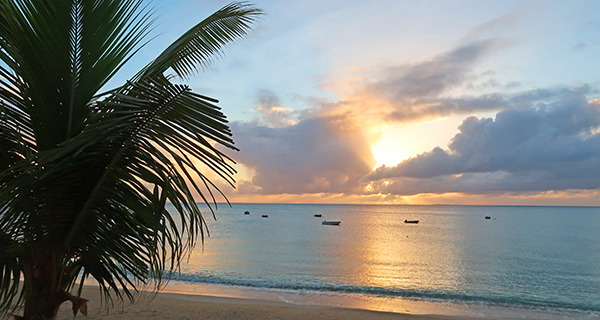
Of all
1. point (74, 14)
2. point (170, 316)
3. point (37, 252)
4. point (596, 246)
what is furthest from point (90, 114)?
point (596, 246)

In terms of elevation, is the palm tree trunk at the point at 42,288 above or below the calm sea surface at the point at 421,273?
above

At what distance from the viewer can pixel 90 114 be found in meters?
2.56

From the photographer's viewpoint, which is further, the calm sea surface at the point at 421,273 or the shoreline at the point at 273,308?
the calm sea surface at the point at 421,273

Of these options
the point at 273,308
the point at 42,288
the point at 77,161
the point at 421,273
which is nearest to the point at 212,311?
the point at 273,308

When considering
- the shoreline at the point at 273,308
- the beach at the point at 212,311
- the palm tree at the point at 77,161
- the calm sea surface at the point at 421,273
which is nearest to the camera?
the palm tree at the point at 77,161

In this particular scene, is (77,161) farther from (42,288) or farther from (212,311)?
(212,311)

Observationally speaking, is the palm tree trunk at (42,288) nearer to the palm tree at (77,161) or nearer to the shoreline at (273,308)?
the palm tree at (77,161)

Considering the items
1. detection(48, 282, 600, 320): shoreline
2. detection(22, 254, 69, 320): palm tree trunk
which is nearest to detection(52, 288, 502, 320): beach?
detection(48, 282, 600, 320): shoreline

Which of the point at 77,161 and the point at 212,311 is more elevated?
the point at 77,161

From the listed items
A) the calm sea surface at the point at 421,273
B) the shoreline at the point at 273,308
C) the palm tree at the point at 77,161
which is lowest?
the calm sea surface at the point at 421,273

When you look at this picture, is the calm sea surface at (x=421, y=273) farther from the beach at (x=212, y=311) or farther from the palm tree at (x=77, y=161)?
the palm tree at (x=77, y=161)

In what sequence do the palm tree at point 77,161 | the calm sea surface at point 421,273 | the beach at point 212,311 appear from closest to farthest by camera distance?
the palm tree at point 77,161 < the beach at point 212,311 < the calm sea surface at point 421,273

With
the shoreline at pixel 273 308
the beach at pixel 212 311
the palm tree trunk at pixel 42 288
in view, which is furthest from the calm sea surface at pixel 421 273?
the palm tree trunk at pixel 42 288

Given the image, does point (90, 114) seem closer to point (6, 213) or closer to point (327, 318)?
point (6, 213)
